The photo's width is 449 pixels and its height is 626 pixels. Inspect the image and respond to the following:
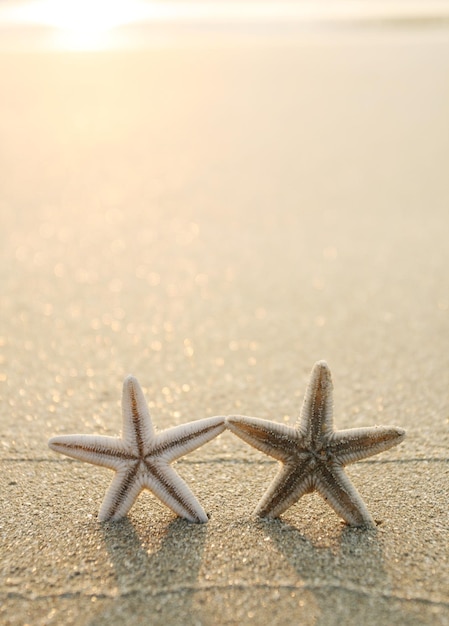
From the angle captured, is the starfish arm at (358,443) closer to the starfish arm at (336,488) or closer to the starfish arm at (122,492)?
the starfish arm at (336,488)

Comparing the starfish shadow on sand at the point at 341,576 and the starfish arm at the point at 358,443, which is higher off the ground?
the starfish arm at the point at 358,443

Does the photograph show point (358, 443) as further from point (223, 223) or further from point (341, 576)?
point (223, 223)

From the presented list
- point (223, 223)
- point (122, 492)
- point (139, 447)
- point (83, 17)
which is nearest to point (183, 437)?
point (139, 447)

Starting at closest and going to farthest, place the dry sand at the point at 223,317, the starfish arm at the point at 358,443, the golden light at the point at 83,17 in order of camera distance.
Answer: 1. the dry sand at the point at 223,317
2. the starfish arm at the point at 358,443
3. the golden light at the point at 83,17

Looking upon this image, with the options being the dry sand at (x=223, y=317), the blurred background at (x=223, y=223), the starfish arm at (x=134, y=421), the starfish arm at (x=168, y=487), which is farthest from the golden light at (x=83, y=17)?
the starfish arm at (x=168, y=487)

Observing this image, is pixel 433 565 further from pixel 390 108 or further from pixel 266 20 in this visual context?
pixel 266 20

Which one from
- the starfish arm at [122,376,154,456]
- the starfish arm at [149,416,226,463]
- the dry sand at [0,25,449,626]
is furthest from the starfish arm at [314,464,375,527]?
the starfish arm at [122,376,154,456]
